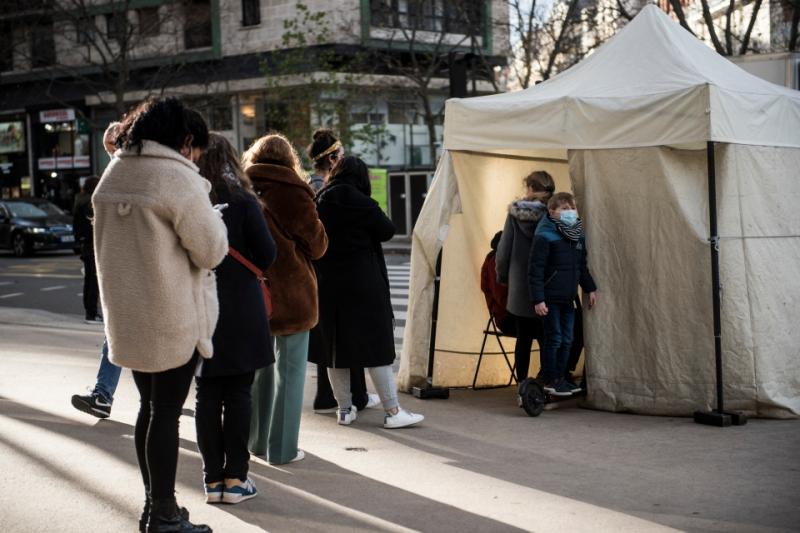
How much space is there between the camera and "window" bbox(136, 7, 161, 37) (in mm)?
37062

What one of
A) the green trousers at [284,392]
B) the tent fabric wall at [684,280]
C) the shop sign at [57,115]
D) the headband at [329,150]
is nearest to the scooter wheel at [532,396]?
the tent fabric wall at [684,280]

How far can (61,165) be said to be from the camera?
4631 centimetres

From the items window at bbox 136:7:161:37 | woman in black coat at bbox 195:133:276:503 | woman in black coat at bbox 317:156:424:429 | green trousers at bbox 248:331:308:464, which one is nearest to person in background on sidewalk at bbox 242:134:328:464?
green trousers at bbox 248:331:308:464

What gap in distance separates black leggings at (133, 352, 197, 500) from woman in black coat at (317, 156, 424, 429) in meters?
2.54

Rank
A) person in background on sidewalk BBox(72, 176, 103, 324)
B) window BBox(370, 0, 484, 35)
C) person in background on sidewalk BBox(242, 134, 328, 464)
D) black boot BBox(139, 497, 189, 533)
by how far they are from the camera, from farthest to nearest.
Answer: window BBox(370, 0, 484, 35), person in background on sidewalk BBox(72, 176, 103, 324), person in background on sidewalk BBox(242, 134, 328, 464), black boot BBox(139, 497, 189, 533)

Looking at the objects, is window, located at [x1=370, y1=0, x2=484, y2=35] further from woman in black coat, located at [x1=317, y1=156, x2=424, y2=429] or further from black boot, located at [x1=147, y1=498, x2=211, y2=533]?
black boot, located at [x1=147, y1=498, x2=211, y2=533]

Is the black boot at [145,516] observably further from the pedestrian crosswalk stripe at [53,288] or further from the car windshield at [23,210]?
the car windshield at [23,210]

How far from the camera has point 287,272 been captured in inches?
237

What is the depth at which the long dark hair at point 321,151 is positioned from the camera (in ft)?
23.9

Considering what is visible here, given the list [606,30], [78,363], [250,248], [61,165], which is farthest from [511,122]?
[61,165]

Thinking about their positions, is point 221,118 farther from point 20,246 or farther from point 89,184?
point 89,184

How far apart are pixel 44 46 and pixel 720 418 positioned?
138 ft

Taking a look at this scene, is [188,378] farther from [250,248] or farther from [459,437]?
[459,437]

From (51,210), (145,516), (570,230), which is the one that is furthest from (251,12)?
(145,516)
